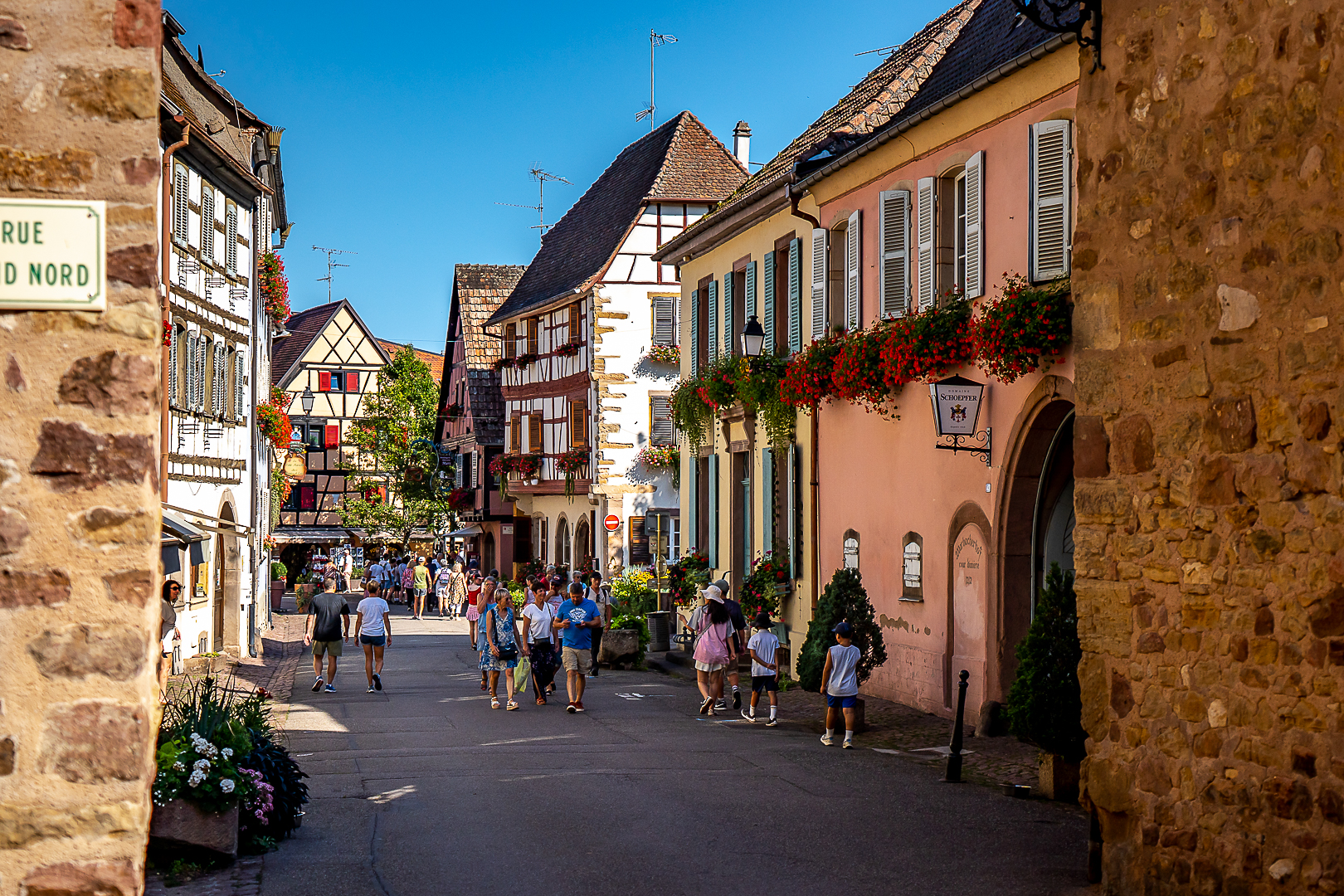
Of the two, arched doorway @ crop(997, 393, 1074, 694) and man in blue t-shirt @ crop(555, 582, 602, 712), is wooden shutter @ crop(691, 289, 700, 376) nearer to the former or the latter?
man in blue t-shirt @ crop(555, 582, 602, 712)

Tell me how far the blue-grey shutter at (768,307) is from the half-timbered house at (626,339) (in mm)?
14953

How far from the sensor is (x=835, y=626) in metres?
15.8

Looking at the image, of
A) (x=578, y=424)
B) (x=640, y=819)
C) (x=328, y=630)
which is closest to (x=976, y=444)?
(x=640, y=819)

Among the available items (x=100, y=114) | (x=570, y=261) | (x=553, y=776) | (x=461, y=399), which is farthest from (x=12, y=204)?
(x=461, y=399)

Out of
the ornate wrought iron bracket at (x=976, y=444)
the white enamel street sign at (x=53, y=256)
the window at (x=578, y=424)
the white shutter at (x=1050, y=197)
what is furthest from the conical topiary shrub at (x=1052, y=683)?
the window at (x=578, y=424)

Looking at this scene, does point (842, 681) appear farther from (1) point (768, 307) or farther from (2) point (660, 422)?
(2) point (660, 422)

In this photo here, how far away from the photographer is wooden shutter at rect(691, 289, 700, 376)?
85.7 ft

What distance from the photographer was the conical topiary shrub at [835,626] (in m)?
15.7

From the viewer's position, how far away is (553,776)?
12289 mm

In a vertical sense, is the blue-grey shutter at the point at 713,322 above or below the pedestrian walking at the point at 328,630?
above

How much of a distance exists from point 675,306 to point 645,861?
1202 inches

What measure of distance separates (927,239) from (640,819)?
876 cm

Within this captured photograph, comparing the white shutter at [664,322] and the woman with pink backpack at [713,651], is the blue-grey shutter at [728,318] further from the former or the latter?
the white shutter at [664,322]

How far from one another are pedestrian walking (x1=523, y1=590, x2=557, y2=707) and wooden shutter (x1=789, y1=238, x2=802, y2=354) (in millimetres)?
5371
